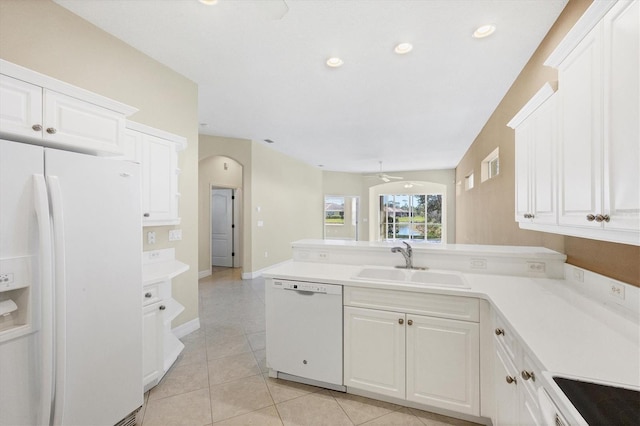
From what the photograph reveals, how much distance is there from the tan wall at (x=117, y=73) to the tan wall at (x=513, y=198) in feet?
11.6

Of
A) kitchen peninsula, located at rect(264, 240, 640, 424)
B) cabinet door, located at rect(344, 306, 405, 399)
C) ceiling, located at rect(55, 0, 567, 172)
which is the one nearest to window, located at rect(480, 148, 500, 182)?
ceiling, located at rect(55, 0, 567, 172)

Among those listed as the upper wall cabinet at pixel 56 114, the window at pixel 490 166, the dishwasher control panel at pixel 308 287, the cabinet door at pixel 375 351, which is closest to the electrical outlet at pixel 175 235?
the upper wall cabinet at pixel 56 114

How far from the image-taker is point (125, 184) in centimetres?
167

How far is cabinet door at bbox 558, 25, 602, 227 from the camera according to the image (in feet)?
3.75

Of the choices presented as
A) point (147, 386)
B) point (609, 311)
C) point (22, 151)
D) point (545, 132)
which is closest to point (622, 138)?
point (545, 132)

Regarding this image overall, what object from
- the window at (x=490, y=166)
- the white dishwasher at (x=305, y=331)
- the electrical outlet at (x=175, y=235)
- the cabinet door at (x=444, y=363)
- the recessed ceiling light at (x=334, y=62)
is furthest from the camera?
the window at (x=490, y=166)

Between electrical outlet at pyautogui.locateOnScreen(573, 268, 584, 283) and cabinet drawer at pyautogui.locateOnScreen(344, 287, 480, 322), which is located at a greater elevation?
electrical outlet at pyautogui.locateOnScreen(573, 268, 584, 283)

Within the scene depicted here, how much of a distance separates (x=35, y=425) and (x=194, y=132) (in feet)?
9.29

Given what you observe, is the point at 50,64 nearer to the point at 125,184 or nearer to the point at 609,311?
the point at 125,184

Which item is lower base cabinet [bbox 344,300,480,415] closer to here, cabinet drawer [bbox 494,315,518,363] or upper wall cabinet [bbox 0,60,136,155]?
cabinet drawer [bbox 494,315,518,363]

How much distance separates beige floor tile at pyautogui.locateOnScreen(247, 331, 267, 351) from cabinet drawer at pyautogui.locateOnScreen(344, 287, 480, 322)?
1.40 meters

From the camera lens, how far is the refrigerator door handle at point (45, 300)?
1.27 metres

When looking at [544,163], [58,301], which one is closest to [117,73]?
[58,301]

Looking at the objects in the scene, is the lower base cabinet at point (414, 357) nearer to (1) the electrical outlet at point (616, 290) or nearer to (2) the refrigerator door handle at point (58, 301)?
(1) the electrical outlet at point (616, 290)
